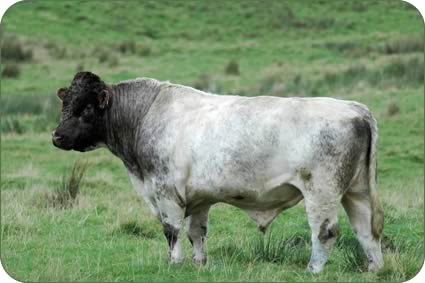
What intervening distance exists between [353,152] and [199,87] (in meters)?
16.9

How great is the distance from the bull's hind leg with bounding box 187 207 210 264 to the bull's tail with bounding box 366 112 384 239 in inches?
65.9

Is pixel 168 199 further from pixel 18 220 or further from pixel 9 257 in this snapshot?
pixel 18 220

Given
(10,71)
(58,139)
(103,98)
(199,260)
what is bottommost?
(10,71)

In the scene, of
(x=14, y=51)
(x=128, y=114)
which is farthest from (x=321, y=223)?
(x=14, y=51)

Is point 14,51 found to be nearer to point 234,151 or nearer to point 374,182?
point 234,151

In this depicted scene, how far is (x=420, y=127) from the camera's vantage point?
19516mm

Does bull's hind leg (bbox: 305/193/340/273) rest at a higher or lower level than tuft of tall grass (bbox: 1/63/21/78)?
higher

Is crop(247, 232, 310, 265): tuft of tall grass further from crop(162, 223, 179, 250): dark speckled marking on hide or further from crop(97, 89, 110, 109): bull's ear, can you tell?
crop(97, 89, 110, 109): bull's ear

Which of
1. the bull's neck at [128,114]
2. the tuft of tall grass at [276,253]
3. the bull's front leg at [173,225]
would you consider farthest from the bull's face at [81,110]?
the tuft of tall grass at [276,253]

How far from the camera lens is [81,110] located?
9.06 m

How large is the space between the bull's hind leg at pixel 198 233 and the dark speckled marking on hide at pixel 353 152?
160 cm

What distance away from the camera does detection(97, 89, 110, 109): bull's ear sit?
29.6 ft

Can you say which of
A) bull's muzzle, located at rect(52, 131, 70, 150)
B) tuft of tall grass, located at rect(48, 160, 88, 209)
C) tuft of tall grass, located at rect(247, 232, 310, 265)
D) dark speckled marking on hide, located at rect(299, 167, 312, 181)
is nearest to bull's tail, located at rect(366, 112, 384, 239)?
dark speckled marking on hide, located at rect(299, 167, 312, 181)

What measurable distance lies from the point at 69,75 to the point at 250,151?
20.6 m
